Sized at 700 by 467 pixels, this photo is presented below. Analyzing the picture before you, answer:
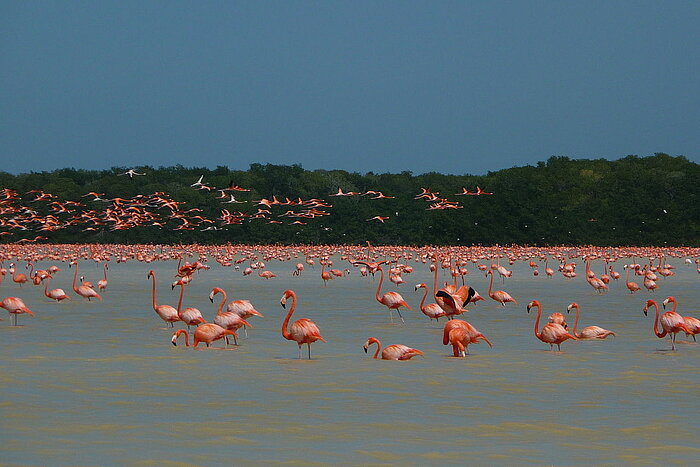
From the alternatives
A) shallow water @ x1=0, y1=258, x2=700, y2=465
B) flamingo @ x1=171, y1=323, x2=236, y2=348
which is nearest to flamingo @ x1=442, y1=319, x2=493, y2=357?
shallow water @ x1=0, y1=258, x2=700, y2=465

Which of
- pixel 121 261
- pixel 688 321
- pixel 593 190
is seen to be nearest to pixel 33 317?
pixel 688 321

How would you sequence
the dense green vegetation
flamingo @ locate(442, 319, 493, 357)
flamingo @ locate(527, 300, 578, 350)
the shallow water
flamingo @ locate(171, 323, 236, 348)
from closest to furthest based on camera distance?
the shallow water
flamingo @ locate(442, 319, 493, 357)
flamingo @ locate(527, 300, 578, 350)
flamingo @ locate(171, 323, 236, 348)
the dense green vegetation

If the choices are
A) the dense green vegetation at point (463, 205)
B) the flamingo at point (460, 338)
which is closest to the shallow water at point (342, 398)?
the flamingo at point (460, 338)

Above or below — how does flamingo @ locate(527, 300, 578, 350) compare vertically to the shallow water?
above

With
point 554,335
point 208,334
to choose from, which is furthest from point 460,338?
point 208,334

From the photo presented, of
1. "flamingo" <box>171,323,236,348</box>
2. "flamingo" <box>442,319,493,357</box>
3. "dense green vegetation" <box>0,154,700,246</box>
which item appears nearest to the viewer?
"flamingo" <box>442,319,493,357</box>

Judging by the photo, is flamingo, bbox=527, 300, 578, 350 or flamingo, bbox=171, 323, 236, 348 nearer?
flamingo, bbox=527, 300, 578, 350

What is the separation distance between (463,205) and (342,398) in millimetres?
97094

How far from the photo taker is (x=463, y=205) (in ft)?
357

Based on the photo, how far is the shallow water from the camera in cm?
973

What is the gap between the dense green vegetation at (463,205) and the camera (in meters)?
98.2

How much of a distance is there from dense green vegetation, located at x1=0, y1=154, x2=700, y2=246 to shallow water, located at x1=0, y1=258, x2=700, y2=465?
78.7m

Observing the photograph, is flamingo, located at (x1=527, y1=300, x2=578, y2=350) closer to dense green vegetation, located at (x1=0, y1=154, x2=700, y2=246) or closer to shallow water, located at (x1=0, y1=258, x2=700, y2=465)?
shallow water, located at (x1=0, y1=258, x2=700, y2=465)

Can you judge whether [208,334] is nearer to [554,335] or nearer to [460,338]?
[460,338]
